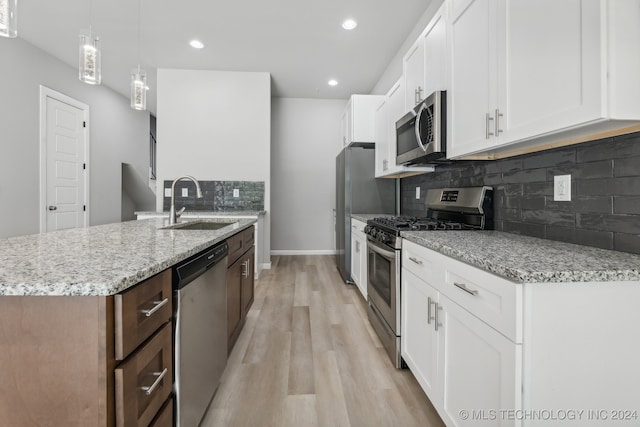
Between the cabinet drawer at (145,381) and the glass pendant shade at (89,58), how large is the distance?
1776 millimetres

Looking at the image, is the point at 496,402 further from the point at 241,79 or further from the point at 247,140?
the point at 241,79

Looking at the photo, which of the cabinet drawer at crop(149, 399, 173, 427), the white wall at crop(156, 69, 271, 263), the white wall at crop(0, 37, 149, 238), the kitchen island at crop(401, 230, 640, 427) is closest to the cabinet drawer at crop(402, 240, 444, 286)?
the kitchen island at crop(401, 230, 640, 427)

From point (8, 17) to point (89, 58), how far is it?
19.0 inches

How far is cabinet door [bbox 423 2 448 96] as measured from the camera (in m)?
1.89

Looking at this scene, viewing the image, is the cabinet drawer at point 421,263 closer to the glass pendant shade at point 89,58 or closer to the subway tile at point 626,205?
the subway tile at point 626,205

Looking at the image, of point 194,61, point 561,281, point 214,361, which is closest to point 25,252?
point 214,361

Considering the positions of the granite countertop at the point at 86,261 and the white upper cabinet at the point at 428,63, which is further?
the white upper cabinet at the point at 428,63

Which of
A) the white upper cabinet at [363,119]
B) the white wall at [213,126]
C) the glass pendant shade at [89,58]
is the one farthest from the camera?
the white wall at [213,126]

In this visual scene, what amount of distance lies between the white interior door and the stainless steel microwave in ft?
15.0

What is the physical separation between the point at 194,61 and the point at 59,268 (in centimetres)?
412

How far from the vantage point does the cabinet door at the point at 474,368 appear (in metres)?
0.91

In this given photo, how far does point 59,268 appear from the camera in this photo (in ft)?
2.82

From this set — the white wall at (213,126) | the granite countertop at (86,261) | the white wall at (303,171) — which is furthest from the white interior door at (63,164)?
the granite countertop at (86,261)

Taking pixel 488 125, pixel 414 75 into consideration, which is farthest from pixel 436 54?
pixel 488 125
